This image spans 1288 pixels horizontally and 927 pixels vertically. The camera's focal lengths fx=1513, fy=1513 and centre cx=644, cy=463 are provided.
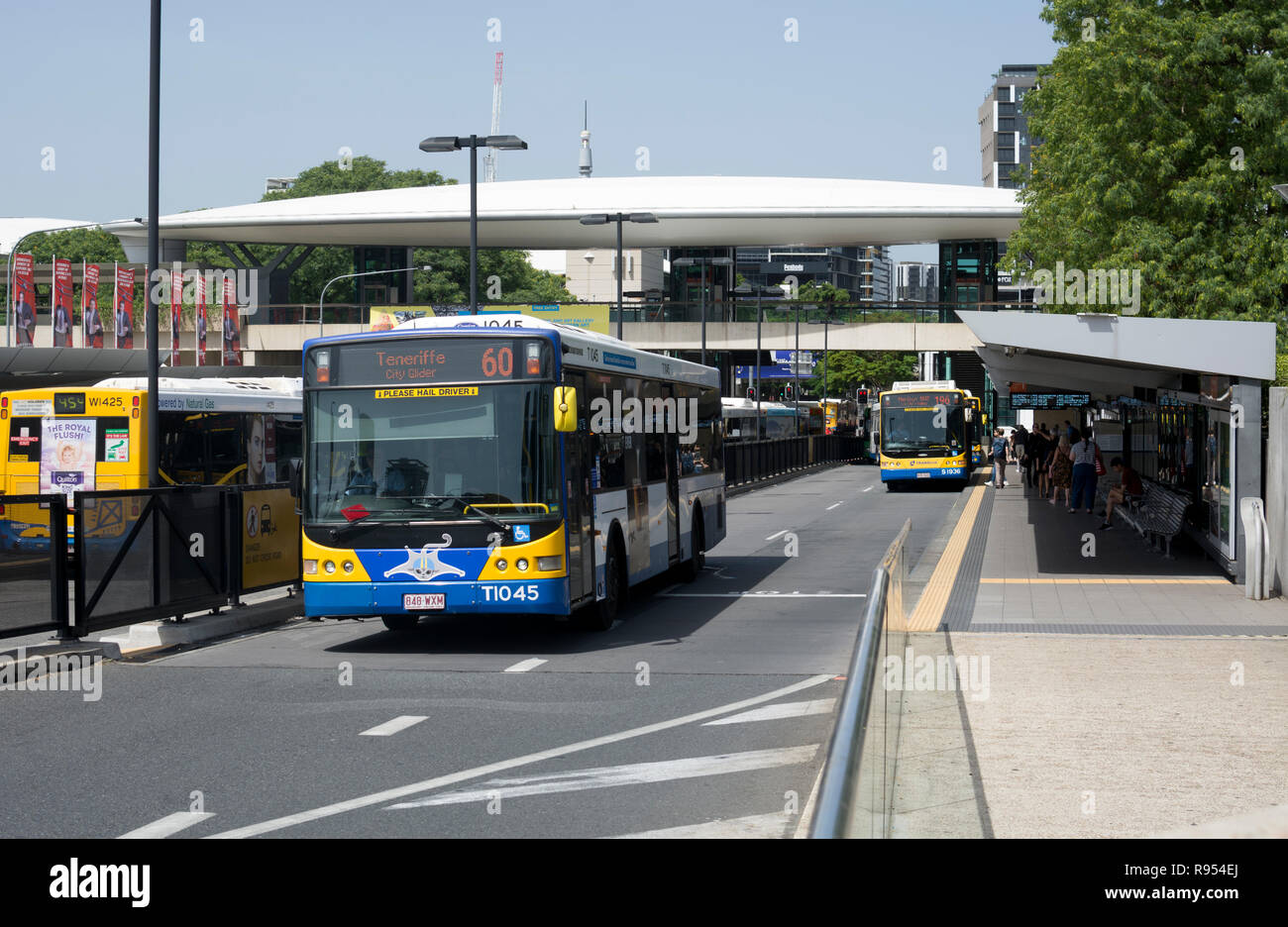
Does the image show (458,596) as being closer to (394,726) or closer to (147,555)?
(147,555)

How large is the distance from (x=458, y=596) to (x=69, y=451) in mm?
13392

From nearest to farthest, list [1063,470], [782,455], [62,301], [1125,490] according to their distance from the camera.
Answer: [1125,490], [1063,470], [782,455], [62,301]

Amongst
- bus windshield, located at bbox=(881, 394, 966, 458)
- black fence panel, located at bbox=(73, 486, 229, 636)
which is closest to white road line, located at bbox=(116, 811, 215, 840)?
black fence panel, located at bbox=(73, 486, 229, 636)

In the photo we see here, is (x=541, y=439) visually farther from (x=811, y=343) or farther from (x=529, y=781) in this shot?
(x=811, y=343)

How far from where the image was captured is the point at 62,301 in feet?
196

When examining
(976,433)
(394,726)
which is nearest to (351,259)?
(976,433)

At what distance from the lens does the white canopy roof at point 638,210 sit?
7994 centimetres

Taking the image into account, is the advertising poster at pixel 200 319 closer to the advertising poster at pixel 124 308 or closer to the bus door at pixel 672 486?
the advertising poster at pixel 124 308

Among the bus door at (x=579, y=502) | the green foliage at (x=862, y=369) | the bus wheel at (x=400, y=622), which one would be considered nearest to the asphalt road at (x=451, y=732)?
the bus wheel at (x=400, y=622)

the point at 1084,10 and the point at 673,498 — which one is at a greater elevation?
the point at 1084,10

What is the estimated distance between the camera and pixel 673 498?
18.6m
